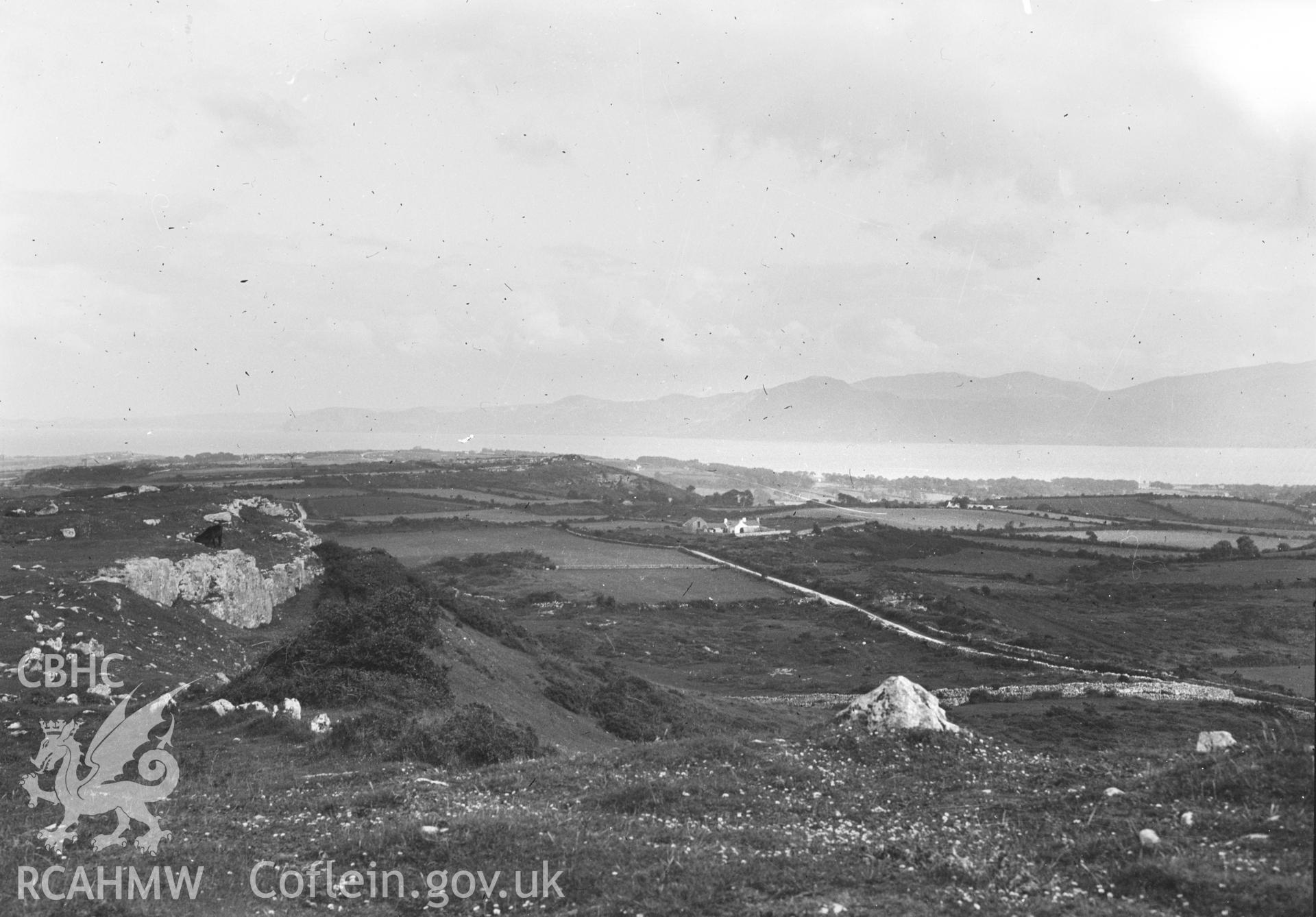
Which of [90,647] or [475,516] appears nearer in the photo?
[90,647]

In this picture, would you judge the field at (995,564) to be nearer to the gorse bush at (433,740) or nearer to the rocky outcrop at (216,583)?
the rocky outcrop at (216,583)

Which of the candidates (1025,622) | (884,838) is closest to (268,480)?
(1025,622)

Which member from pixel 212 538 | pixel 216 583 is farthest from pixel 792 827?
pixel 212 538

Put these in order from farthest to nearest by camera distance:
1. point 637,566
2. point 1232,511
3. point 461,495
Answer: point 461,495, point 1232,511, point 637,566

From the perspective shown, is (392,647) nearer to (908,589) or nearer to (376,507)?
(908,589)

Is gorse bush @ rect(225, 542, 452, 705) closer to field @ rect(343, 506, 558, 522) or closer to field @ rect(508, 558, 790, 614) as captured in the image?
field @ rect(508, 558, 790, 614)

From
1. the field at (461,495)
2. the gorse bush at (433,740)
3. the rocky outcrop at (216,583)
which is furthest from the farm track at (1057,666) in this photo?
the field at (461,495)

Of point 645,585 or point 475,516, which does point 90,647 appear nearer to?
point 645,585
